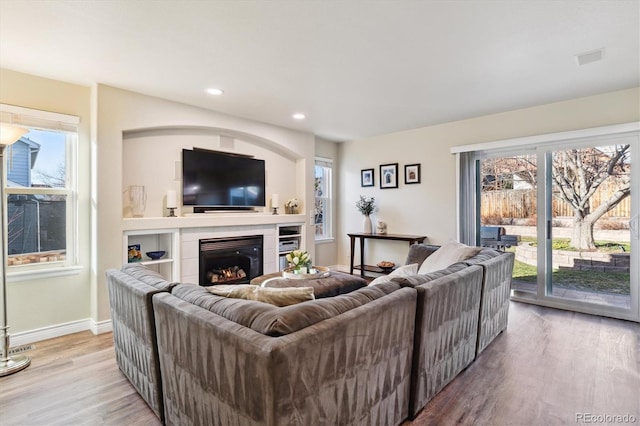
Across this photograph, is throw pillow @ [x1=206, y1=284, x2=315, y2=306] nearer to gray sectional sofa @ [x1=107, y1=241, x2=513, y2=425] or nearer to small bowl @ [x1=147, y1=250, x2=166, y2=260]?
gray sectional sofa @ [x1=107, y1=241, x2=513, y2=425]

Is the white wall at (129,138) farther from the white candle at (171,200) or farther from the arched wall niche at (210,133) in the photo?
the white candle at (171,200)

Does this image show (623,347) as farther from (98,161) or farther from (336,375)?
(98,161)

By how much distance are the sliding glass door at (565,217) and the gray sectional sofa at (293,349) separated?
2.40m

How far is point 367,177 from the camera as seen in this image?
→ 582cm

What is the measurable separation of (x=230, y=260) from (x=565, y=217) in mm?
4253

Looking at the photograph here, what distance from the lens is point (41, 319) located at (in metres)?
3.11

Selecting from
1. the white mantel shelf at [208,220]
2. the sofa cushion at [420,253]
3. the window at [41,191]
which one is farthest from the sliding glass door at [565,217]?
the window at [41,191]

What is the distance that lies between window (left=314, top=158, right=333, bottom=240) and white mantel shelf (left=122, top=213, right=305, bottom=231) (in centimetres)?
93

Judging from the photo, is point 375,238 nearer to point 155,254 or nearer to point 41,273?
point 155,254

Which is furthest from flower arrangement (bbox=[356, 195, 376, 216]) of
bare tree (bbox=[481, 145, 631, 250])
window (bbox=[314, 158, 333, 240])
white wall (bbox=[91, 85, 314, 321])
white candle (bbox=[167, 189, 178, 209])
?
white candle (bbox=[167, 189, 178, 209])

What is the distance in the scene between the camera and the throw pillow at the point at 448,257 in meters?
2.95

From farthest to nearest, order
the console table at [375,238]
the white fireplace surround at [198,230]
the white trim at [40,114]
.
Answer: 1. the console table at [375,238]
2. the white fireplace surround at [198,230]
3. the white trim at [40,114]

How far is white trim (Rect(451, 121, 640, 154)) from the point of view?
137 inches

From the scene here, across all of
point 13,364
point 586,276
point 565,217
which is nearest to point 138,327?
point 13,364
